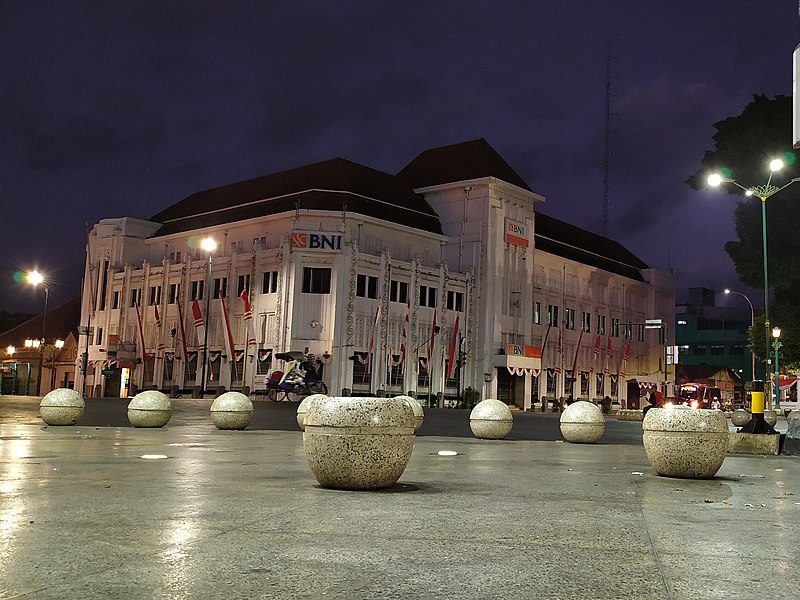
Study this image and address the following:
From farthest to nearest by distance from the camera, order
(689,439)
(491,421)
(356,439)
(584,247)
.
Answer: (584,247) → (491,421) → (689,439) → (356,439)

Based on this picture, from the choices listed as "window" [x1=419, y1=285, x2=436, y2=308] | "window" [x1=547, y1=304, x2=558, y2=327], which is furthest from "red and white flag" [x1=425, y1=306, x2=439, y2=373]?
"window" [x1=547, y1=304, x2=558, y2=327]

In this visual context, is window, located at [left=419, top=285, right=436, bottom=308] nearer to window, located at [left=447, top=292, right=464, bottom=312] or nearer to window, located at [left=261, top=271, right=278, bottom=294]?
window, located at [left=447, top=292, right=464, bottom=312]

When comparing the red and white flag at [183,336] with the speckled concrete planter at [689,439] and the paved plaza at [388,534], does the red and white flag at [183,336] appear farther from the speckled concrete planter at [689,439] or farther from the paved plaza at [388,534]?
the speckled concrete planter at [689,439]

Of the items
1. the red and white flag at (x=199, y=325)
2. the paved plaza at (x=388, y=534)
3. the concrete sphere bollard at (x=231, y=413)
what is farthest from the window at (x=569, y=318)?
the paved plaza at (x=388, y=534)

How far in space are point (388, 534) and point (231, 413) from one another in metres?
17.7

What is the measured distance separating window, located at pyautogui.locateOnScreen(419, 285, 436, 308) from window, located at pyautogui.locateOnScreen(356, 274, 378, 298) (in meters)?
4.78

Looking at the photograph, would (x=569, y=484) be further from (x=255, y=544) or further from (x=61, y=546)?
(x=61, y=546)

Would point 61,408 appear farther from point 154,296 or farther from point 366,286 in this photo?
point 154,296

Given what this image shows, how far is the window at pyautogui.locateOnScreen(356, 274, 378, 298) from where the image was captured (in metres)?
Answer: 61.4

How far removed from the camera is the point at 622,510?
7578mm

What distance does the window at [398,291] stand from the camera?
6381 cm

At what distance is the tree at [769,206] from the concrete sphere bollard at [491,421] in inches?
1174

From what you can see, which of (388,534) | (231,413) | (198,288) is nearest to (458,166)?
(198,288)

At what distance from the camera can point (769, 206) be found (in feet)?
154
